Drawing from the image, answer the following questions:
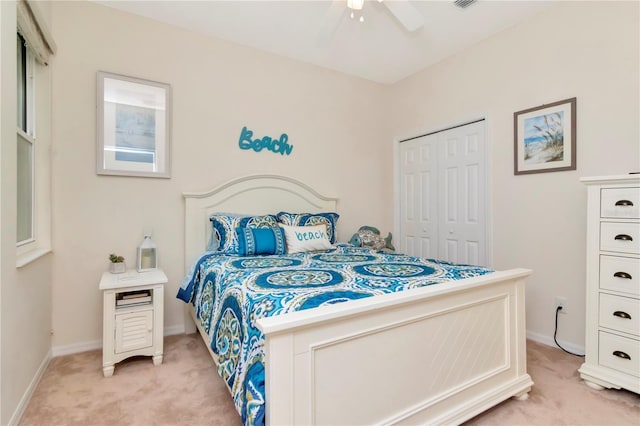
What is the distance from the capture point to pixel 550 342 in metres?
2.51

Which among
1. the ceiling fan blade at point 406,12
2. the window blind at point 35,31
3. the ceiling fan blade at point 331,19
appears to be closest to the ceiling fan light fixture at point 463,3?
the ceiling fan blade at point 406,12

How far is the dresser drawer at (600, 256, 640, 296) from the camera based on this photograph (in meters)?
1.77

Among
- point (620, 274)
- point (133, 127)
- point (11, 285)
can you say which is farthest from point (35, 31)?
point (620, 274)

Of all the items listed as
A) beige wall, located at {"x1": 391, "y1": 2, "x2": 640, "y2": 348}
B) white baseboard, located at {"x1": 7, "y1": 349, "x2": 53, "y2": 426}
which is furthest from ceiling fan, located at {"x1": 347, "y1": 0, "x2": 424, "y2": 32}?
white baseboard, located at {"x1": 7, "y1": 349, "x2": 53, "y2": 426}

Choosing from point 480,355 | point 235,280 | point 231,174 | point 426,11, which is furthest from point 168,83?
point 480,355

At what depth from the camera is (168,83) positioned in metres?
2.70

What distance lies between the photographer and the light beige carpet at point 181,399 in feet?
5.20

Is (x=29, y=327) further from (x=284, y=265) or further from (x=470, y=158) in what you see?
(x=470, y=158)

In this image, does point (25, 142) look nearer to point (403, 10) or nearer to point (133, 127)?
point (133, 127)

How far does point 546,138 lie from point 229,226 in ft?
8.62

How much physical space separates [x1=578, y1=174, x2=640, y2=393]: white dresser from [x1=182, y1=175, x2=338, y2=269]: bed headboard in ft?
7.24

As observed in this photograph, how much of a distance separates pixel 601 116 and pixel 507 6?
42.9 inches

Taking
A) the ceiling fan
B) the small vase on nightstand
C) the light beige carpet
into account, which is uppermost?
the ceiling fan

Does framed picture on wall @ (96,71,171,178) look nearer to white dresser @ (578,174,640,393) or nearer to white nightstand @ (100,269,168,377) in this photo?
white nightstand @ (100,269,168,377)
